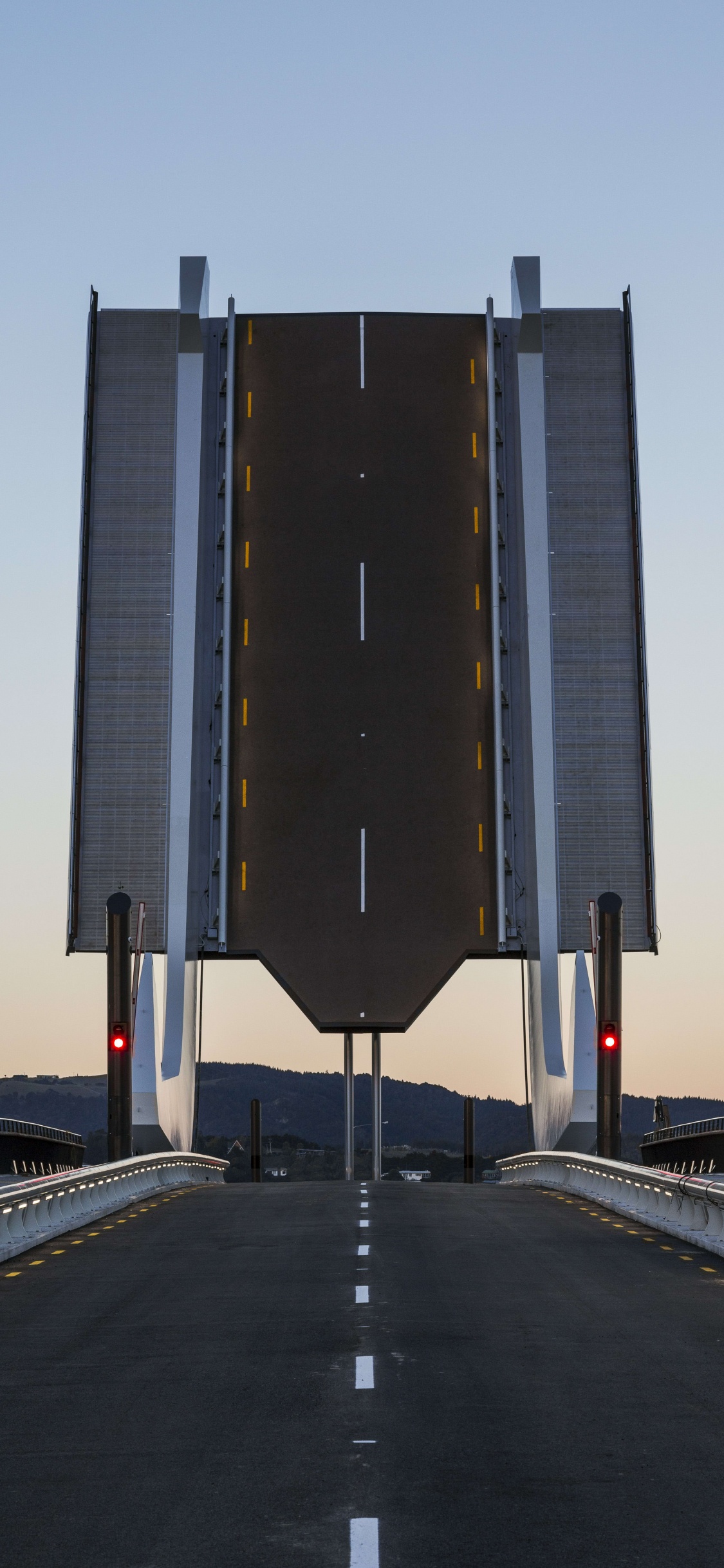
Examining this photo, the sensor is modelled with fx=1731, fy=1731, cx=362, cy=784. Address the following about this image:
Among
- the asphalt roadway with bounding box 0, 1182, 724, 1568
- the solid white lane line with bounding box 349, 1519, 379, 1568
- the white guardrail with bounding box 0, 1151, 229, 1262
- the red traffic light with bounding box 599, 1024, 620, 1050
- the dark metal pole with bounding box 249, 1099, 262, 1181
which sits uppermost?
the red traffic light with bounding box 599, 1024, 620, 1050

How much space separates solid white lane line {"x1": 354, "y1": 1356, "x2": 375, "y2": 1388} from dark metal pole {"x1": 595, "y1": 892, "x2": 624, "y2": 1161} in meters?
28.0

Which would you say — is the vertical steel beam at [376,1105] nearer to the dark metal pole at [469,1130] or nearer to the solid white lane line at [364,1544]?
the dark metal pole at [469,1130]

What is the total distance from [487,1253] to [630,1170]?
24.7 feet

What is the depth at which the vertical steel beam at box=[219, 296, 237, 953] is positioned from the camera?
43688mm

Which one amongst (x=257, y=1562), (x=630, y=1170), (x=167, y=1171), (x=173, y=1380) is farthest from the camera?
(x=167, y=1171)

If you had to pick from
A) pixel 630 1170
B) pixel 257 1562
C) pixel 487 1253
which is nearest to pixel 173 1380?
pixel 257 1562

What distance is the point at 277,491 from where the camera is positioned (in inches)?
1761

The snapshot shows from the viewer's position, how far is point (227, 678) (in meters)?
44.0

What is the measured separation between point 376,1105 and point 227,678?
12361 millimetres

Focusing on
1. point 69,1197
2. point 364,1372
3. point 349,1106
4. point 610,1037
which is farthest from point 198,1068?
point 364,1372

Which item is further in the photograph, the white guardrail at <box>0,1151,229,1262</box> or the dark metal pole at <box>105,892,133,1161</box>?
the dark metal pole at <box>105,892,133,1161</box>

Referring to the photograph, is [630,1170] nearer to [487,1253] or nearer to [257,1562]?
[487,1253]

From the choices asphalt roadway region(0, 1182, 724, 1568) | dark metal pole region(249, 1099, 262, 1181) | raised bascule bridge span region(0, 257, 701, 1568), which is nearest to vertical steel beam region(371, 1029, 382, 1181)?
raised bascule bridge span region(0, 257, 701, 1568)

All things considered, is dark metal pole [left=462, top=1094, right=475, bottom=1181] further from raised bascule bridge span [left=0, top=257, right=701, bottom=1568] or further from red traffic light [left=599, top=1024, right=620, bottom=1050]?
red traffic light [left=599, top=1024, right=620, bottom=1050]
